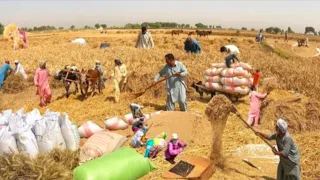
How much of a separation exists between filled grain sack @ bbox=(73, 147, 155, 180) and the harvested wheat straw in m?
1.12

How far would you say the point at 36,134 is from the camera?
6.70 metres

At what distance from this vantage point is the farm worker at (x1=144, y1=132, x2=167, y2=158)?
22.7 ft

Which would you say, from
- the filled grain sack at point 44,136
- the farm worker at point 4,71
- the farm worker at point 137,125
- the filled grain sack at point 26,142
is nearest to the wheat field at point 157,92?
the farm worker at point 4,71

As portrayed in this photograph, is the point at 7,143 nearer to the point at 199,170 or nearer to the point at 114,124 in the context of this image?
the point at 114,124

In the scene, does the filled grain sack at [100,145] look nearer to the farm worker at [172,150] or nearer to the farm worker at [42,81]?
the farm worker at [172,150]

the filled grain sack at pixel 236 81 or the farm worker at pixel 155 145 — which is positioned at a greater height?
the filled grain sack at pixel 236 81

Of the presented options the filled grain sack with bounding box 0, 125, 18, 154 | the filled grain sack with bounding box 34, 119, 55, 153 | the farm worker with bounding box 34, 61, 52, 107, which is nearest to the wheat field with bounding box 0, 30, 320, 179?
the farm worker with bounding box 34, 61, 52, 107

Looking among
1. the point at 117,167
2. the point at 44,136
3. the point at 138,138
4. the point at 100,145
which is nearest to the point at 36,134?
the point at 44,136

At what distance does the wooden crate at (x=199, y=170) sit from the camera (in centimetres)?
568

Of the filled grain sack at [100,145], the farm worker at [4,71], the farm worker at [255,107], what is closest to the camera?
the filled grain sack at [100,145]

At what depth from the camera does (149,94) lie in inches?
469

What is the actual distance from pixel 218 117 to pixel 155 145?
1.44 metres

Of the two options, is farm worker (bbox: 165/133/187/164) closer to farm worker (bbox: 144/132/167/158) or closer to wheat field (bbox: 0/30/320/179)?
wheat field (bbox: 0/30/320/179)

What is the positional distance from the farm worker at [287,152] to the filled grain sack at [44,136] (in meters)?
3.80
